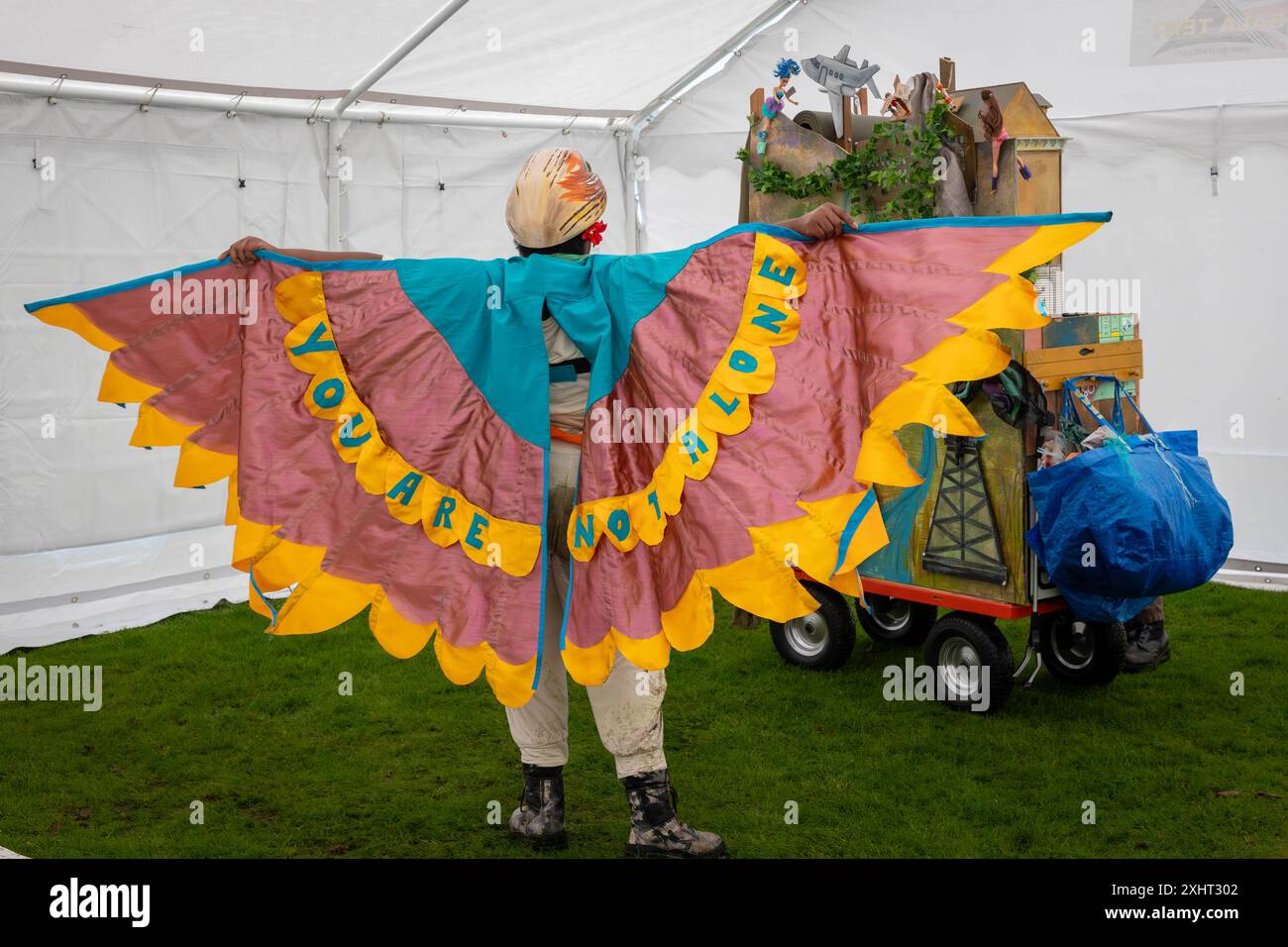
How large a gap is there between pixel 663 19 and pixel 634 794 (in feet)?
17.2

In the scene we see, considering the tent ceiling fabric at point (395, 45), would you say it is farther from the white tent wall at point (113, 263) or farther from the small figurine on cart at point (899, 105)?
the small figurine on cart at point (899, 105)

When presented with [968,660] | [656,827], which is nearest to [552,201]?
[656,827]

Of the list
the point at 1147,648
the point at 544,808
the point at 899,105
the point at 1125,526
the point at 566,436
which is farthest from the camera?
the point at 1147,648

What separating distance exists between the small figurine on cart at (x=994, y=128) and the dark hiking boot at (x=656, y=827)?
Result: 2.48 meters

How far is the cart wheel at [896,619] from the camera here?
576cm

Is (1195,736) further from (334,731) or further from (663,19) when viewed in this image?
(663,19)

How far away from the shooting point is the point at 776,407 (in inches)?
133

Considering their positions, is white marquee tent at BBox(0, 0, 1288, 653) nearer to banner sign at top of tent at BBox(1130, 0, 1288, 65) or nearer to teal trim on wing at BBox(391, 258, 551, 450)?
banner sign at top of tent at BBox(1130, 0, 1288, 65)

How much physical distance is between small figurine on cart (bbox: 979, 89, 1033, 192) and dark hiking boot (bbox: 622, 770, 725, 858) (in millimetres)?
2483

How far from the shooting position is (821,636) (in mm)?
5570

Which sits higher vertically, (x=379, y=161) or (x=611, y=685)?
(x=379, y=161)

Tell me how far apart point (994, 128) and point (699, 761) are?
2.43 m

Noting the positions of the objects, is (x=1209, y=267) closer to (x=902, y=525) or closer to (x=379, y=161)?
(x=902, y=525)
